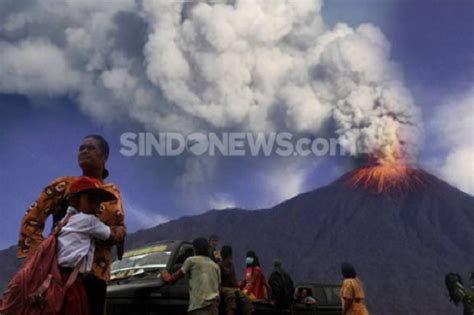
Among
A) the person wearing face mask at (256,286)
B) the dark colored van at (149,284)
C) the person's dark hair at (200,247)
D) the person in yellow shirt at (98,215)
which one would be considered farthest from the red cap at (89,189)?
the person wearing face mask at (256,286)

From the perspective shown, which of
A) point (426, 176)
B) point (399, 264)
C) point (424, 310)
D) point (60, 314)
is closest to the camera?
point (60, 314)

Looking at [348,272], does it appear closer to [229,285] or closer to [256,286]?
[256,286]

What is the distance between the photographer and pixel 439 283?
61.2m

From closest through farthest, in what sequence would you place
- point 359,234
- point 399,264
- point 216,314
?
point 216,314, point 399,264, point 359,234

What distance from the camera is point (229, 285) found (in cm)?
565

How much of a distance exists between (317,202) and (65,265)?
8129 centimetres

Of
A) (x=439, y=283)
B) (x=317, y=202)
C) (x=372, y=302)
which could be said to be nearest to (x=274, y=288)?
(x=372, y=302)

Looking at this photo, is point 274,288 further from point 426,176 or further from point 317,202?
point 426,176

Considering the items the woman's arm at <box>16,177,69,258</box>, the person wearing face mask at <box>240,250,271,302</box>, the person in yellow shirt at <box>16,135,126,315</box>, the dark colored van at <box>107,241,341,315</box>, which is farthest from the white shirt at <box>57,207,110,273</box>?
the person wearing face mask at <box>240,250,271,302</box>

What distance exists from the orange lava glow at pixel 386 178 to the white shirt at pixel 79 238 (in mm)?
79204

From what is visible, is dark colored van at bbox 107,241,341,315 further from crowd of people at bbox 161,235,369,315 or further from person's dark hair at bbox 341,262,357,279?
person's dark hair at bbox 341,262,357,279

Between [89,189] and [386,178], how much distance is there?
95.6m

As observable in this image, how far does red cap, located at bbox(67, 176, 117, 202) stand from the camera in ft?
9.14

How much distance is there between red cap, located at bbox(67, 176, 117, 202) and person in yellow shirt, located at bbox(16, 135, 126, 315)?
0.10m
